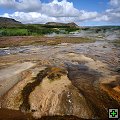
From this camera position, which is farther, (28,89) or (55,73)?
(55,73)

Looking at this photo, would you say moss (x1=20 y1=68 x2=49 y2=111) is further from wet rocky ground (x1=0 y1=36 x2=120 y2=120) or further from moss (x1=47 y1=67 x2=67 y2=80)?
moss (x1=47 y1=67 x2=67 y2=80)

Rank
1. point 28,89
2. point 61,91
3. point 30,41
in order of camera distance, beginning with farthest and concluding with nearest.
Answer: point 30,41, point 28,89, point 61,91

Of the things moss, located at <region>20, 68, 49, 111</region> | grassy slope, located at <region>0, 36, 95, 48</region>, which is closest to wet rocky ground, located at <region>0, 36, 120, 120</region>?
moss, located at <region>20, 68, 49, 111</region>

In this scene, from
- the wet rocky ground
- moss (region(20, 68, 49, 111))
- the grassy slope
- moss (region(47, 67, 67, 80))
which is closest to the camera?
the wet rocky ground

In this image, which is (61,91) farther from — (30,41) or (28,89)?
(30,41)

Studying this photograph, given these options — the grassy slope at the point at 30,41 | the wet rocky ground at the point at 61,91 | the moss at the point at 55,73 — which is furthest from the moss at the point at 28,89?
the grassy slope at the point at 30,41

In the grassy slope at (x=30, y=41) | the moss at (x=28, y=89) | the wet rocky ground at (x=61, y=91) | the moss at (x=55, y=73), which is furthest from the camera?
the grassy slope at (x=30, y=41)

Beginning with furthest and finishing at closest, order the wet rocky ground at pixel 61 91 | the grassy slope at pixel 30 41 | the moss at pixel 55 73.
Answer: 1. the grassy slope at pixel 30 41
2. the moss at pixel 55 73
3. the wet rocky ground at pixel 61 91

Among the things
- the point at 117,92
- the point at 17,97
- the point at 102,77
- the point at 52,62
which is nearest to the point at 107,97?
the point at 117,92

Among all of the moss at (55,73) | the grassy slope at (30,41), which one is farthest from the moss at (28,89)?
the grassy slope at (30,41)

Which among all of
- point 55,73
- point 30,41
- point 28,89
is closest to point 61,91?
point 28,89

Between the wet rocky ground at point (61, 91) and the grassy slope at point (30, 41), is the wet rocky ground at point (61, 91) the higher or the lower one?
the higher one

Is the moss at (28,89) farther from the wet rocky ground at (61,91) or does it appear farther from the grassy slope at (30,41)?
the grassy slope at (30,41)

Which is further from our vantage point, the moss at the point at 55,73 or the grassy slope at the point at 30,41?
the grassy slope at the point at 30,41
